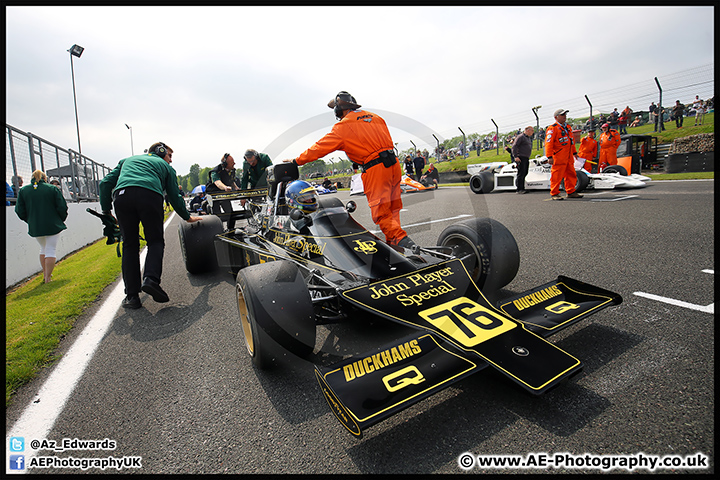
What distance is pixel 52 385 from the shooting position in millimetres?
2352

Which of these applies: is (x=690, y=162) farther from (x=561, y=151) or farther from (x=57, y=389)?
(x=57, y=389)

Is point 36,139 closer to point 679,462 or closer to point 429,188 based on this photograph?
point 679,462

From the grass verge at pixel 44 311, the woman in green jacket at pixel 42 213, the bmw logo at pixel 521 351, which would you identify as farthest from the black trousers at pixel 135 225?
the bmw logo at pixel 521 351

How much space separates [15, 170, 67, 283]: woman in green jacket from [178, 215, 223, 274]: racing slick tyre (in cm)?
248

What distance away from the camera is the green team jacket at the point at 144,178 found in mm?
3768

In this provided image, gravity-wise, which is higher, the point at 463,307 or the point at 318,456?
the point at 463,307

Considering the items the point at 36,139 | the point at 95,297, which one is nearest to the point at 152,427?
the point at 95,297

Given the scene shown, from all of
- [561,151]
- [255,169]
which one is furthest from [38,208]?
[561,151]

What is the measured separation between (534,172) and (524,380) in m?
10.8

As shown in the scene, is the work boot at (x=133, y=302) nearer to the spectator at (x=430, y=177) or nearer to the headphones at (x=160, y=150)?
the headphones at (x=160, y=150)

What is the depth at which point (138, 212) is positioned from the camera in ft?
12.4

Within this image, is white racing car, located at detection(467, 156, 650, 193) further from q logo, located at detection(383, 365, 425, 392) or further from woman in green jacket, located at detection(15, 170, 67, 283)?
woman in green jacket, located at detection(15, 170, 67, 283)

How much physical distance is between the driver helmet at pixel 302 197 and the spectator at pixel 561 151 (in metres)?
6.88

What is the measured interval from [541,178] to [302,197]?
9.50 m
